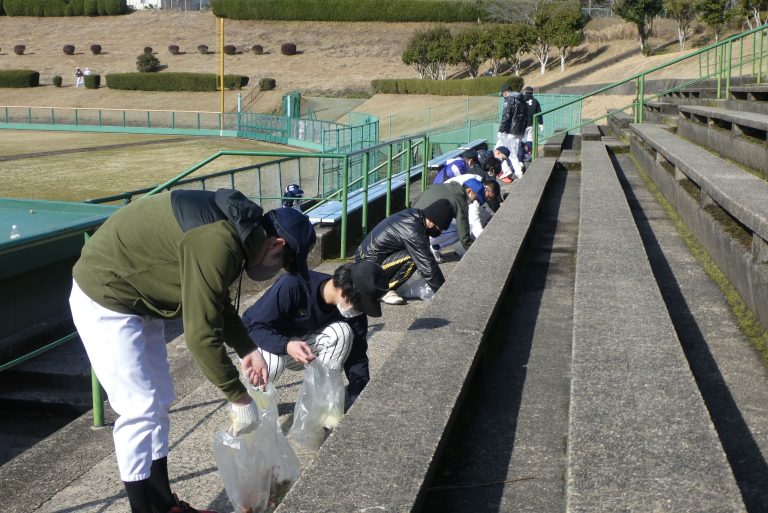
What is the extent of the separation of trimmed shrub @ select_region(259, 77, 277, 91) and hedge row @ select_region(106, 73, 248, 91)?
2329 millimetres

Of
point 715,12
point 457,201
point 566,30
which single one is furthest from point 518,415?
point 566,30

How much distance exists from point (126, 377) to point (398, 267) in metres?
4.22

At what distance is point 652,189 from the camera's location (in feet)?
30.2

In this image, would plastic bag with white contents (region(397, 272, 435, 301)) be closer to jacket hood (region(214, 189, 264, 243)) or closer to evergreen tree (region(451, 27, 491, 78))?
jacket hood (region(214, 189, 264, 243))

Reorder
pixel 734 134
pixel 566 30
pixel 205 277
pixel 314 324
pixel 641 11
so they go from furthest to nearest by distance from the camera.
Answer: pixel 566 30
pixel 641 11
pixel 734 134
pixel 314 324
pixel 205 277

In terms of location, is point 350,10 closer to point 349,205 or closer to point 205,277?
point 349,205

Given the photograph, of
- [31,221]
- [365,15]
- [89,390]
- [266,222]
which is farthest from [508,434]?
[365,15]

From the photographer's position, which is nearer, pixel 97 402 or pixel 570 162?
pixel 97 402

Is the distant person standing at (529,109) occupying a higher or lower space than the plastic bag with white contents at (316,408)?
higher

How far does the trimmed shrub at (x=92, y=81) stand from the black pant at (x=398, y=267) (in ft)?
192

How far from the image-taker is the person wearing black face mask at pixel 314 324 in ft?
14.4

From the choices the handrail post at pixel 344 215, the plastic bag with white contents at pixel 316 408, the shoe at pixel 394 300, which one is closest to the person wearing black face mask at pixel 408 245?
the shoe at pixel 394 300

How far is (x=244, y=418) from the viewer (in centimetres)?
324

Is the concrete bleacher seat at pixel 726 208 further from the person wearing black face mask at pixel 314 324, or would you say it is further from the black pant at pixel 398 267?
the black pant at pixel 398 267
